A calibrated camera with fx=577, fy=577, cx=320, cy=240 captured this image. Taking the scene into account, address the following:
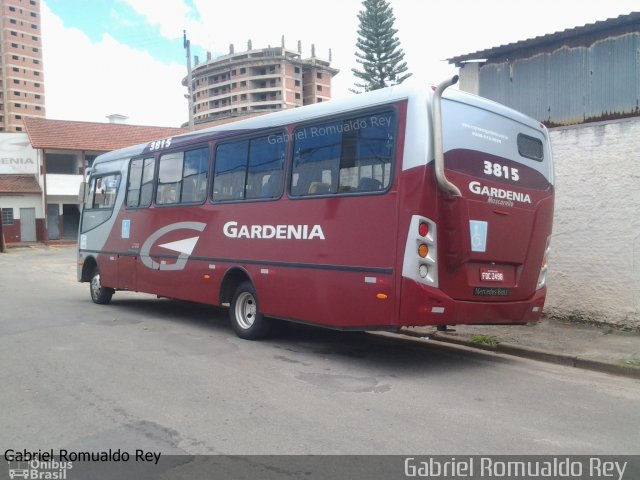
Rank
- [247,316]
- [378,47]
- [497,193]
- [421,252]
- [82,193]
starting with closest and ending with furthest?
[421,252]
[497,193]
[247,316]
[82,193]
[378,47]

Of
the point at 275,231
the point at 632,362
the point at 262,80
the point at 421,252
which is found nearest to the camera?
the point at 421,252

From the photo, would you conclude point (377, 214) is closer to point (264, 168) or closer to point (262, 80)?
point (264, 168)

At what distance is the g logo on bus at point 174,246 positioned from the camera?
972cm

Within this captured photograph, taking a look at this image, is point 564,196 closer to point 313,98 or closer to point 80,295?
point 80,295

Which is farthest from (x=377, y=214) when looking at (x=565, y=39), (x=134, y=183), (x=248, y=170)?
(x=134, y=183)

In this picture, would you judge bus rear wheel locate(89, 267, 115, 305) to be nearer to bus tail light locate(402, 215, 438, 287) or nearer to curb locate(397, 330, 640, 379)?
curb locate(397, 330, 640, 379)

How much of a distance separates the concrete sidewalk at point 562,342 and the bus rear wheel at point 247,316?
2.27 metres

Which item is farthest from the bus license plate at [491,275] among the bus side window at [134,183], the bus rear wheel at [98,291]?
the bus rear wheel at [98,291]

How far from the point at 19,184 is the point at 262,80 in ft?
245

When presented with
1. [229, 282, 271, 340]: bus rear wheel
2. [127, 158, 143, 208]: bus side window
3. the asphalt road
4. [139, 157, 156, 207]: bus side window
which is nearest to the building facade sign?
[127, 158, 143, 208]: bus side window

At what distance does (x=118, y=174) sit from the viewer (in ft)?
39.7

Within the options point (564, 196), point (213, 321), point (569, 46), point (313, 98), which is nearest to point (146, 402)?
point (213, 321)

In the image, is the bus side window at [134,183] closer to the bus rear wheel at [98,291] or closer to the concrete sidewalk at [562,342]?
the bus rear wheel at [98,291]

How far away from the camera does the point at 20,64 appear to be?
115 meters
